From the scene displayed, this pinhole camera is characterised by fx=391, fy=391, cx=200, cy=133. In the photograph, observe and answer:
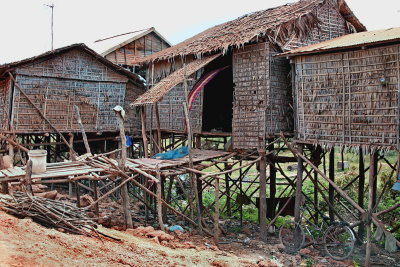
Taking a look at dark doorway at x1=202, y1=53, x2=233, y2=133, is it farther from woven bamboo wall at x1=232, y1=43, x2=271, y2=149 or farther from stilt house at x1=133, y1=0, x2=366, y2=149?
woven bamboo wall at x1=232, y1=43, x2=271, y2=149

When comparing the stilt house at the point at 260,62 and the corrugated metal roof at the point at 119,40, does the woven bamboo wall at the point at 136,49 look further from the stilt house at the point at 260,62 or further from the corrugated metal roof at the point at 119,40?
the stilt house at the point at 260,62

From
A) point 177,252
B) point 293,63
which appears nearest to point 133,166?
point 177,252

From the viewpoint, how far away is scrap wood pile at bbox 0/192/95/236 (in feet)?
22.6

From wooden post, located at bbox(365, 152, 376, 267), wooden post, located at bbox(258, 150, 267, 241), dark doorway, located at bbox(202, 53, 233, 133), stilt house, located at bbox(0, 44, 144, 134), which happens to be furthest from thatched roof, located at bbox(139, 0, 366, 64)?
wooden post, located at bbox(365, 152, 376, 267)

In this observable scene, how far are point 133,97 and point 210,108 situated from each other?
3.35 m

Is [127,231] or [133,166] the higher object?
[133,166]

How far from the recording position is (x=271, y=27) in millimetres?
10586

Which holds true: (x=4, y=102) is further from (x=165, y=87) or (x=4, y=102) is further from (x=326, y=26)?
(x=326, y=26)

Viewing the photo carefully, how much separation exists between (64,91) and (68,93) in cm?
16

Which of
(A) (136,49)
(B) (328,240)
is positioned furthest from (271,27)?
(A) (136,49)

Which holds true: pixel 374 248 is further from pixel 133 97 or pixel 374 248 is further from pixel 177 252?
pixel 133 97

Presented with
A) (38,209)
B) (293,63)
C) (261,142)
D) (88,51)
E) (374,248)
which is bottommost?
(374,248)

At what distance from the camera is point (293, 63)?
10.1 metres

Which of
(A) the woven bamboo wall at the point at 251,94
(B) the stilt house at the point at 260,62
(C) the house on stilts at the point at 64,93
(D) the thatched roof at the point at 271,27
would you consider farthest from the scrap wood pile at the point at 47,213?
(C) the house on stilts at the point at 64,93
